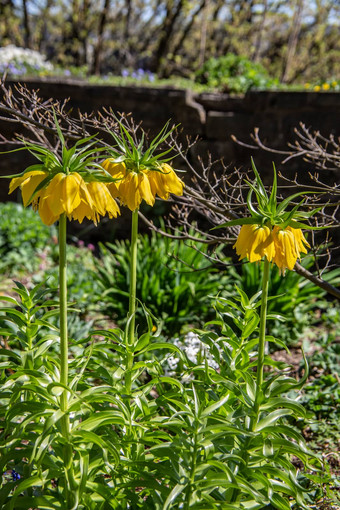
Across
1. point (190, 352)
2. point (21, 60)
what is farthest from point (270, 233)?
point (21, 60)

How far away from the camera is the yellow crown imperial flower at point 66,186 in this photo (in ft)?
4.69

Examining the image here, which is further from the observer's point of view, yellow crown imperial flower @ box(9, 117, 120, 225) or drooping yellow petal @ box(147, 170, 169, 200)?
drooping yellow petal @ box(147, 170, 169, 200)

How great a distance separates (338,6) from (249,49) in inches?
86.7

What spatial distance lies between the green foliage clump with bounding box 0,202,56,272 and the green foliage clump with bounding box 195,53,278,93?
2959 mm

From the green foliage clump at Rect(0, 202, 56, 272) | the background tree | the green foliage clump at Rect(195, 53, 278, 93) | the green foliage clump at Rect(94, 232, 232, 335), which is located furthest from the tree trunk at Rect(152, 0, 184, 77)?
the green foliage clump at Rect(94, 232, 232, 335)

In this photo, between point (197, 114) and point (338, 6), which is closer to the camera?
point (197, 114)

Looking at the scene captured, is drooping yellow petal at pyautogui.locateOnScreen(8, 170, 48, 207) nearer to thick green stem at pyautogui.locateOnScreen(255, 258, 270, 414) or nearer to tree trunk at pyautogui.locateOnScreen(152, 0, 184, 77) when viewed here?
thick green stem at pyautogui.locateOnScreen(255, 258, 270, 414)

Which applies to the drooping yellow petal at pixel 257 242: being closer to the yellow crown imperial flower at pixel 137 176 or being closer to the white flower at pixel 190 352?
the yellow crown imperial flower at pixel 137 176

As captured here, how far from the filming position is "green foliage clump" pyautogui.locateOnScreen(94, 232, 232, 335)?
3877 mm

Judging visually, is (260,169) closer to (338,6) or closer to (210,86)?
(210,86)

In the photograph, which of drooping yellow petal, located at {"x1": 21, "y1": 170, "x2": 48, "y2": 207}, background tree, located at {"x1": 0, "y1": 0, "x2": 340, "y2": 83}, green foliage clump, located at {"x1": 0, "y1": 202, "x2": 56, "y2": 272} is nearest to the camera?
drooping yellow petal, located at {"x1": 21, "y1": 170, "x2": 48, "y2": 207}

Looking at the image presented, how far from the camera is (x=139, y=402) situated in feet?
6.14

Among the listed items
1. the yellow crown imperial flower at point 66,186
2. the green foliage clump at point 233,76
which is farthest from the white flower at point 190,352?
the green foliage clump at point 233,76

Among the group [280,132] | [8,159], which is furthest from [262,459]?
[8,159]
